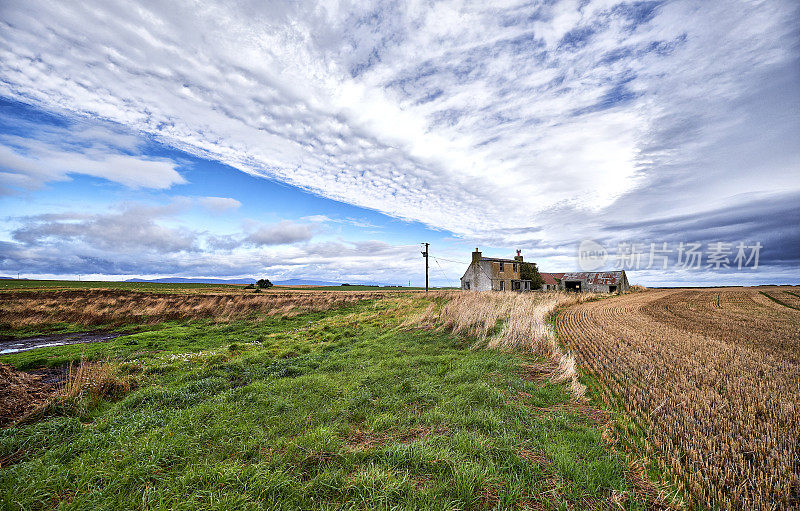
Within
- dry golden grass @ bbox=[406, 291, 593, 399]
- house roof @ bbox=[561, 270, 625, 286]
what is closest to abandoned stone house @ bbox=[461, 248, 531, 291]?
house roof @ bbox=[561, 270, 625, 286]

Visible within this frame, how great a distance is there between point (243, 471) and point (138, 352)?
Answer: 13503mm

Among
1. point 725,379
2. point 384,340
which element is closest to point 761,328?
point 725,379

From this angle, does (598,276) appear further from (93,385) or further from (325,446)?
(93,385)

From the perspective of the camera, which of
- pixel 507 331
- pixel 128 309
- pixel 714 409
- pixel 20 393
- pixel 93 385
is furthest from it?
pixel 128 309

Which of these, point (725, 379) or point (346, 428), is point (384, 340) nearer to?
point (346, 428)

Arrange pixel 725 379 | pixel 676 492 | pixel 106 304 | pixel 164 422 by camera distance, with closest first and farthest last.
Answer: pixel 676 492 → pixel 164 422 → pixel 725 379 → pixel 106 304

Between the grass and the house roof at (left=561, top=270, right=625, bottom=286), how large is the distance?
221 ft

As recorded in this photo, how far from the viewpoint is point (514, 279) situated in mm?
53281

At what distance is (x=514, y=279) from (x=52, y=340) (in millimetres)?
55760

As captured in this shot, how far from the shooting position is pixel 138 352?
43.2ft

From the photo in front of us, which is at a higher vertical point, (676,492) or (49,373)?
(676,492)

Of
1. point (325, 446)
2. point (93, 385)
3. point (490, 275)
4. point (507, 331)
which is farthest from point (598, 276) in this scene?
point (93, 385)

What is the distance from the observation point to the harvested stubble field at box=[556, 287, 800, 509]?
3338 mm

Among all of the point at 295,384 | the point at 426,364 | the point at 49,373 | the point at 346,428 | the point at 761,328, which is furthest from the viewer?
the point at 761,328
